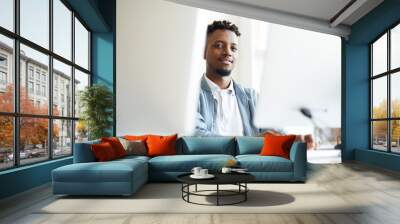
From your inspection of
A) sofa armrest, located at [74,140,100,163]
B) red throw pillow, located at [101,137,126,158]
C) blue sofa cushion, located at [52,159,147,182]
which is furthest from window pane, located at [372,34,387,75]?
sofa armrest, located at [74,140,100,163]

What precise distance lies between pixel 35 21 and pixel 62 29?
3.45ft

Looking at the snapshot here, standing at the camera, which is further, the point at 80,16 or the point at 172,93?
the point at 172,93

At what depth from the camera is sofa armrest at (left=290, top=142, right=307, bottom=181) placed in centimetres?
577

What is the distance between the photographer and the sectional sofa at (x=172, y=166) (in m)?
4.68

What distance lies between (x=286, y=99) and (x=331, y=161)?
189 centimetres

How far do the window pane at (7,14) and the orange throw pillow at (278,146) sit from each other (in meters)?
4.30

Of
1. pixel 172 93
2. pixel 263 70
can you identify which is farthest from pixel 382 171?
pixel 172 93

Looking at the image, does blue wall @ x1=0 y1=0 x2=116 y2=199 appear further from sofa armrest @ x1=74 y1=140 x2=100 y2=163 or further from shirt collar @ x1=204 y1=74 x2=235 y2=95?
shirt collar @ x1=204 y1=74 x2=235 y2=95

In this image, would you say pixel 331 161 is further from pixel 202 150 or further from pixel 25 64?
pixel 25 64

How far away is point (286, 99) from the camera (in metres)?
8.71

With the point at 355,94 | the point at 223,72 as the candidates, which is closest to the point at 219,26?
the point at 223,72

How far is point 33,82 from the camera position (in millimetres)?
5508

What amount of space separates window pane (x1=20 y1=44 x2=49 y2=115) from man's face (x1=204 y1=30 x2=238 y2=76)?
12.1 ft

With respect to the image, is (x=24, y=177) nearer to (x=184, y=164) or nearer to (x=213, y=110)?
(x=184, y=164)
